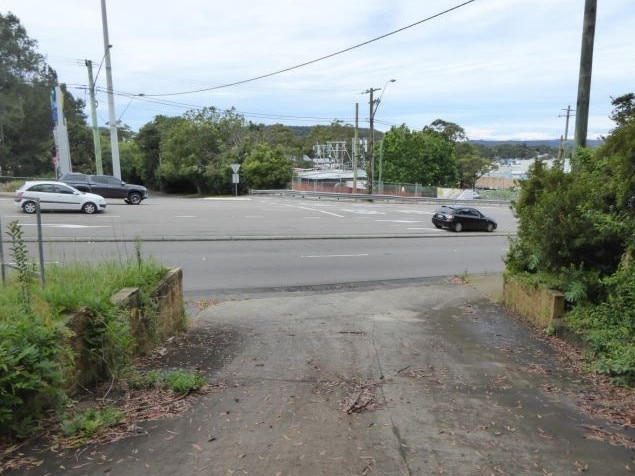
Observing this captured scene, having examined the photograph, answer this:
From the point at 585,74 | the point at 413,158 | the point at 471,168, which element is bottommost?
the point at 471,168

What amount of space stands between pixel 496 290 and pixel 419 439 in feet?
25.8

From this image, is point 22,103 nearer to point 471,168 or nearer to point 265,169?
point 265,169

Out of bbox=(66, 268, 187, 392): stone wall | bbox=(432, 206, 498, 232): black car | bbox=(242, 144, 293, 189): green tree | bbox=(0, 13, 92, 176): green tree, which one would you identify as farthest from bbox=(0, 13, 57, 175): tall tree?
bbox=(66, 268, 187, 392): stone wall

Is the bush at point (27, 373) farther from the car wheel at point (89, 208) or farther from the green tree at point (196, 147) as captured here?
the green tree at point (196, 147)

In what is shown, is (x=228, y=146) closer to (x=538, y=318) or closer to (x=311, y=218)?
(x=311, y=218)

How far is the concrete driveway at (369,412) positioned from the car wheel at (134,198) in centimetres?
2507

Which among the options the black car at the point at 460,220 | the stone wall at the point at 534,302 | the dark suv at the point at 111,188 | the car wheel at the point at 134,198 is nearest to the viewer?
the stone wall at the point at 534,302

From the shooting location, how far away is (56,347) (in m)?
3.50

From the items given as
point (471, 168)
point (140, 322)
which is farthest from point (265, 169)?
point (140, 322)

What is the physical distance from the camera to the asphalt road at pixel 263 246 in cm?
1245

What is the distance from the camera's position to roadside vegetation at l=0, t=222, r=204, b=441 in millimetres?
3230

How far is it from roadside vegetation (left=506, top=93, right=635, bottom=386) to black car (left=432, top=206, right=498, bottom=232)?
1823cm

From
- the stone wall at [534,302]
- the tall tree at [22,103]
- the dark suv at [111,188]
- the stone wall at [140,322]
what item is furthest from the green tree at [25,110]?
the stone wall at [534,302]

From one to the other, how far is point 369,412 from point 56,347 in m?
2.28
